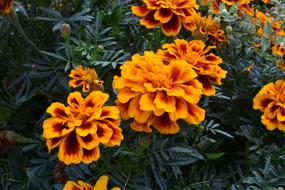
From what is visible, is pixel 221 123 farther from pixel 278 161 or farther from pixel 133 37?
pixel 133 37

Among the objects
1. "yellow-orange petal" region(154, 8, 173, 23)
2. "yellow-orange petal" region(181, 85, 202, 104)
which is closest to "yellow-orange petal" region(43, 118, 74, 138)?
"yellow-orange petal" region(181, 85, 202, 104)

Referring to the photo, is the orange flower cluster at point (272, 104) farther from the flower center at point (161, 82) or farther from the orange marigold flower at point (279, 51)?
the flower center at point (161, 82)

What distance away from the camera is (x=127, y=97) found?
3.03ft

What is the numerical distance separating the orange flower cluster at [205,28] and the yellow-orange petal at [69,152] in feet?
1.55

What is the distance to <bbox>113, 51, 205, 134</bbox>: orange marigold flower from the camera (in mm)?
909

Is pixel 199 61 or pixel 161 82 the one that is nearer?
pixel 161 82

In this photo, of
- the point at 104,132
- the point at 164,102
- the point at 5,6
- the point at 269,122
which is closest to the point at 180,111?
the point at 164,102

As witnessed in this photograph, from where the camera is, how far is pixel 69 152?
0.89 metres

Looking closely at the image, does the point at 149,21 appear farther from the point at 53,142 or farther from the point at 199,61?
the point at 53,142

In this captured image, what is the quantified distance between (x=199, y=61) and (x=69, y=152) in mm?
349

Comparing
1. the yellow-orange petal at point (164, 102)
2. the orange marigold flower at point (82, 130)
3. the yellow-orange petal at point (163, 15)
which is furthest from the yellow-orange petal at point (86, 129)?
the yellow-orange petal at point (163, 15)

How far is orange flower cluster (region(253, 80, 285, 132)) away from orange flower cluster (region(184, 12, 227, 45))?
20 centimetres

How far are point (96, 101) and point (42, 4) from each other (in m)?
0.42

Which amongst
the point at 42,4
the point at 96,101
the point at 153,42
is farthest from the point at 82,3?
the point at 96,101
